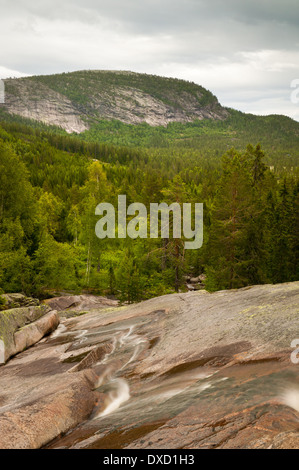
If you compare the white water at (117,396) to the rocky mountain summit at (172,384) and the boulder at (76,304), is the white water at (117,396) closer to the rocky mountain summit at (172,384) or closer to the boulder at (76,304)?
the rocky mountain summit at (172,384)

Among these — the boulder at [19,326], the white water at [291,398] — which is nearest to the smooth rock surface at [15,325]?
the boulder at [19,326]

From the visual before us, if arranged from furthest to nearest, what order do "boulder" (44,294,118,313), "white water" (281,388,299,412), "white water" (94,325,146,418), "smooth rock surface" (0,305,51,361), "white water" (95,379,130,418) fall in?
"boulder" (44,294,118,313), "smooth rock surface" (0,305,51,361), "white water" (94,325,146,418), "white water" (95,379,130,418), "white water" (281,388,299,412)

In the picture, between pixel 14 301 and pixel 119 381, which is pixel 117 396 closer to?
pixel 119 381

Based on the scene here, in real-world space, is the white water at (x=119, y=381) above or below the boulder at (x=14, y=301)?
above

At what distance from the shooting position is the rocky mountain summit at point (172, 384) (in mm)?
5328

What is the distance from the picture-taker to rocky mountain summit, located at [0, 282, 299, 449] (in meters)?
5.33

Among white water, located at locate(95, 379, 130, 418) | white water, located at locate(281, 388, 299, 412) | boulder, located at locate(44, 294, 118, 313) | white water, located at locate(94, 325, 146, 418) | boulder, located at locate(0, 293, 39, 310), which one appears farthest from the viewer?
boulder, located at locate(44, 294, 118, 313)

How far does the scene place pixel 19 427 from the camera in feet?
21.0

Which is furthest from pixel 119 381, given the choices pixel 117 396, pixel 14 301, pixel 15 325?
pixel 14 301

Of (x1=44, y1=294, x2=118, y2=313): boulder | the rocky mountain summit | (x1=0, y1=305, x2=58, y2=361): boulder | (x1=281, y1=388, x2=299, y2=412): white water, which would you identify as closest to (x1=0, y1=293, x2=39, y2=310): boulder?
(x1=0, y1=305, x2=58, y2=361): boulder

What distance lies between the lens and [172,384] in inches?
305

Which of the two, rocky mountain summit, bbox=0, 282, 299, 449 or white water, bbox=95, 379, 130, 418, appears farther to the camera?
white water, bbox=95, 379, 130, 418

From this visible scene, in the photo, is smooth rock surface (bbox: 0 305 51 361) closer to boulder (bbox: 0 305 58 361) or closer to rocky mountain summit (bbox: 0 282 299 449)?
boulder (bbox: 0 305 58 361)
